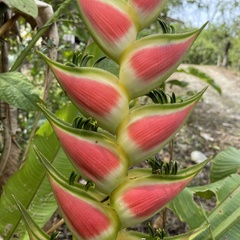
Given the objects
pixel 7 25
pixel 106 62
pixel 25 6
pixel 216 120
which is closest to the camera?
pixel 25 6

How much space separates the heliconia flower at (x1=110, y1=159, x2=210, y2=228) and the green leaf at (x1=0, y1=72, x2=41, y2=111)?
0.42 m

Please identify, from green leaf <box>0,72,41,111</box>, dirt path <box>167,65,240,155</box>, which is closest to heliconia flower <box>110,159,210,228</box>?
green leaf <box>0,72,41,111</box>

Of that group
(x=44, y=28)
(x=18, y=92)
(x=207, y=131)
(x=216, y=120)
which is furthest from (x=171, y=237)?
(x=216, y=120)

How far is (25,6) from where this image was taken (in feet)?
2.72

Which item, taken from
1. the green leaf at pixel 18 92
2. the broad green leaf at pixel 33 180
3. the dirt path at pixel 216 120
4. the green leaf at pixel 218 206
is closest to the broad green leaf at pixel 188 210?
the green leaf at pixel 218 206

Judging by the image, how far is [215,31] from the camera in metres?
11.9

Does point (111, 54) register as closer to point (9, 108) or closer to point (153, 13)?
point (153, 13)

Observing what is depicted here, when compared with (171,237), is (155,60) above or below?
above

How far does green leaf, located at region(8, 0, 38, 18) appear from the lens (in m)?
0.82

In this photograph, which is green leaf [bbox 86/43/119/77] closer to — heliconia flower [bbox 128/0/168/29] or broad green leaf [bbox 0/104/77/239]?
broad green leaf [bbox 0/104/77/239]

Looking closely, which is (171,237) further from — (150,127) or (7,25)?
(7,25)

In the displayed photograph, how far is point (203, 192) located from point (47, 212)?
376 mm

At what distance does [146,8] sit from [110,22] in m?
0.05

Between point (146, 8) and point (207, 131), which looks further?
point (207, 131)
